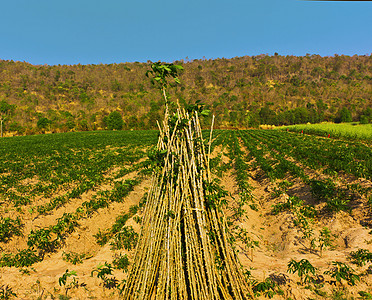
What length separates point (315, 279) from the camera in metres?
3.99

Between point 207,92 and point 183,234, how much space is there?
132216 mm

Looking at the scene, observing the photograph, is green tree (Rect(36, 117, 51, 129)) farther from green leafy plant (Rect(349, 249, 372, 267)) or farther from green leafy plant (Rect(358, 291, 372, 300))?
green leafy plant (Rect(358, 291, 372, 300))

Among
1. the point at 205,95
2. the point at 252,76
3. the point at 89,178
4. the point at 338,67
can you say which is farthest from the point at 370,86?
the point at 89,178

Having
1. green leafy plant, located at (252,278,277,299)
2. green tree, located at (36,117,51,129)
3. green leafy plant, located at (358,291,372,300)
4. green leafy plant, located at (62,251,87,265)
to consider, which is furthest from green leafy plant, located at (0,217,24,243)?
green tree, located at (36,117,51,129)

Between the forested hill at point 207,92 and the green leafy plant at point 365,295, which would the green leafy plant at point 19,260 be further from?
the forested hill at point 207,92

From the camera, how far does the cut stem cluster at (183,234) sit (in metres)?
3.07

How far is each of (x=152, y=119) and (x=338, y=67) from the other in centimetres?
15597

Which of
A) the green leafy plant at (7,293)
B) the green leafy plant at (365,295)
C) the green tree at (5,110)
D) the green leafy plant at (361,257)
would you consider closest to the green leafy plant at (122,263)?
the green leafy plant at (7,293)

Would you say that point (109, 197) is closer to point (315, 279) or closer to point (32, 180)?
point (32, 180)

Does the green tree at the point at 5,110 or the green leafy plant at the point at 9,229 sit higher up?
the green tree at the point at 5,110

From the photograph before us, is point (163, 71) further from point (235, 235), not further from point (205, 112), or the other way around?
point (235, 235)

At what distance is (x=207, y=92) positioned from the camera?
428ft

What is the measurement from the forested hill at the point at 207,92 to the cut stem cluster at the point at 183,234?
2439 inches

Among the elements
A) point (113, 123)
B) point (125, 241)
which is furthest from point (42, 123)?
point (125, 241)
